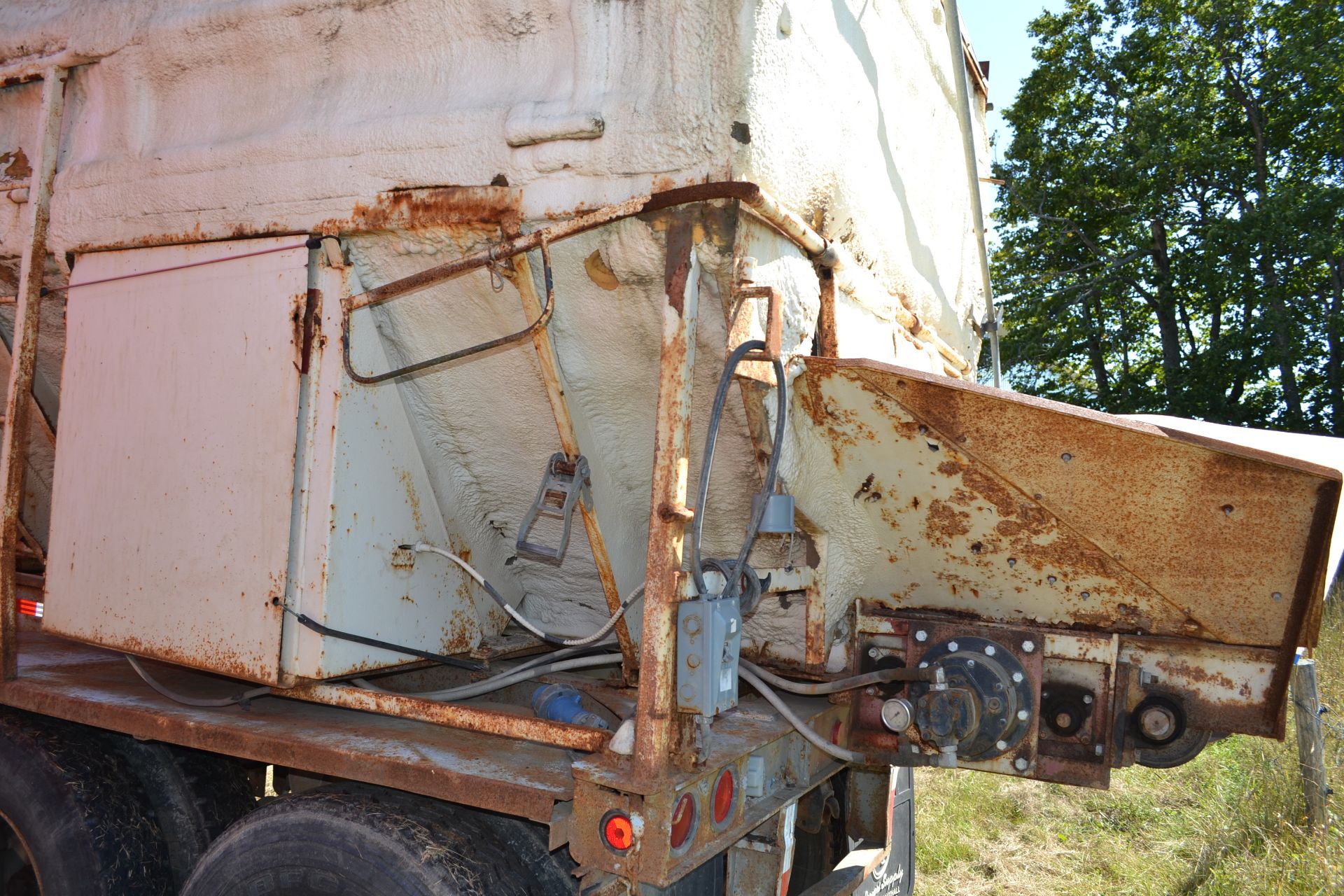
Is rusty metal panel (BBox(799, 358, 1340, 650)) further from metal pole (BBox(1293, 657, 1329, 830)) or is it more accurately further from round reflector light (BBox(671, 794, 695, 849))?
metal pole (BBox(1293, 657, 1329, 830))

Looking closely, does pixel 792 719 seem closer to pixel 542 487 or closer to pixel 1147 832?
pixel 542 487

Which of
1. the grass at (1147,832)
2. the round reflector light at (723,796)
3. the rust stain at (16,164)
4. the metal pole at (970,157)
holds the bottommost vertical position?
the grass at (1147,832)

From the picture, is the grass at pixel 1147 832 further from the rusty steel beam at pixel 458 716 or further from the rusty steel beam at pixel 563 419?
the rusty steel beam at pixel 458 716

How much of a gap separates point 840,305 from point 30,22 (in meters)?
2.68

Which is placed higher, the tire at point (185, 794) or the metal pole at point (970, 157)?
the metal pole at point (970, 157)

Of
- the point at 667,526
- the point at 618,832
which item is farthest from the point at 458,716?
the point at 667,526

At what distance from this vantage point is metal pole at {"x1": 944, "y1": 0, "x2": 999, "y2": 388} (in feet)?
11.8

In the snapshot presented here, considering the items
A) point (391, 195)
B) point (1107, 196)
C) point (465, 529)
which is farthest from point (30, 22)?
point (1107, 196)

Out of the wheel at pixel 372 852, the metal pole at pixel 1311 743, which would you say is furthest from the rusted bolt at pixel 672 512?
the metal pole at pixel 1311 743

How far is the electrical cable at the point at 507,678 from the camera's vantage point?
266 centimetres

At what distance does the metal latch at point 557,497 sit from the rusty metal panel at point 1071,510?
0.59 m

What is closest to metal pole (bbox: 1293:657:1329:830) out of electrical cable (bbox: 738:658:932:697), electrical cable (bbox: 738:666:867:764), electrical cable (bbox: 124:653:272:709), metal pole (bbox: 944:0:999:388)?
metal pole (bbox: 944:0:999:388)

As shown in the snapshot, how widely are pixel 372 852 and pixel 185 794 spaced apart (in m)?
1.10

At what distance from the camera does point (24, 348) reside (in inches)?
114
